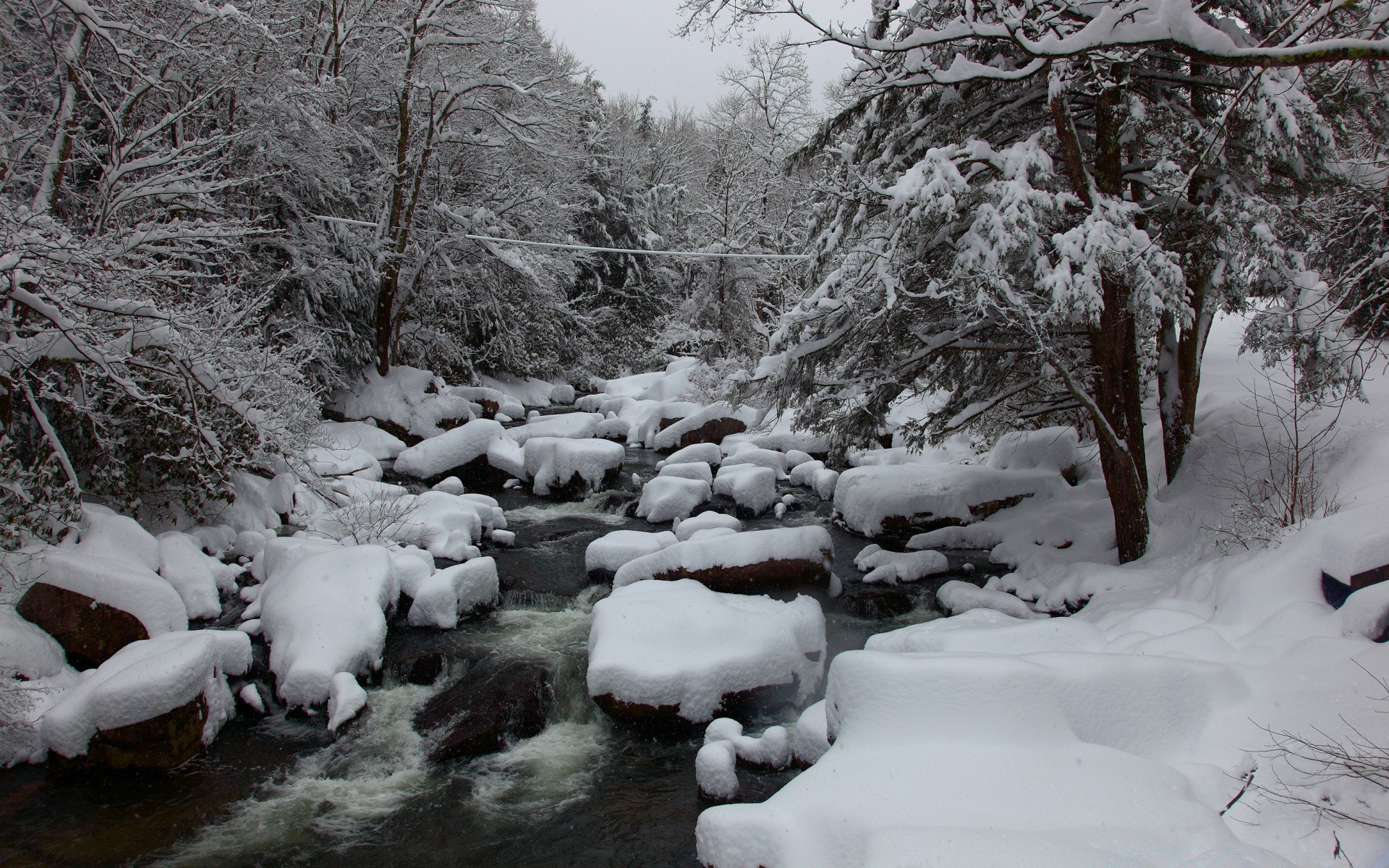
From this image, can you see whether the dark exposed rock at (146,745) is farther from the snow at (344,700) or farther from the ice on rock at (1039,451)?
the ice on rock at (1039,451)

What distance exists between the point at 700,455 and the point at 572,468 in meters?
2.74

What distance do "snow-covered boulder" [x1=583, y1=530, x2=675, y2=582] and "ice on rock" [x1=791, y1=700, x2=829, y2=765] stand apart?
337 centimetres

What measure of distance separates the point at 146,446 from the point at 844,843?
25.3 feet

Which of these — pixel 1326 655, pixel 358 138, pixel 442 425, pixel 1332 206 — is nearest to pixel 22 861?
pixel 1326 655

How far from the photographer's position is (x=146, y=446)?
A: 7.65 metres

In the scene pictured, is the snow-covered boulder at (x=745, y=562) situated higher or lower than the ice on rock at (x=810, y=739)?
higher

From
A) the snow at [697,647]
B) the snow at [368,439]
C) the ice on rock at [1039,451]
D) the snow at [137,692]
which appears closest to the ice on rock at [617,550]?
the snow at [697,647]

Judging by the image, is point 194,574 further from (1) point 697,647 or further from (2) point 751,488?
(2) point 751,488

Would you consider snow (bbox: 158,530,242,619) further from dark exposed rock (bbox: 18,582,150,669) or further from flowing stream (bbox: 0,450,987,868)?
flowing stream (bbox: 0,450,987,868)

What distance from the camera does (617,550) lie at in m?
8.38

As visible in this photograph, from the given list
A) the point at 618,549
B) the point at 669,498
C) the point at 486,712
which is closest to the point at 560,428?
the point at 669,498

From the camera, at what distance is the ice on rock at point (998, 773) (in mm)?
3102

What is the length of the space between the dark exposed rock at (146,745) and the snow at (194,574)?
6.00ft

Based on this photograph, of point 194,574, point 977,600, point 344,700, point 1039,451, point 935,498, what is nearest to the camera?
point 344,700
